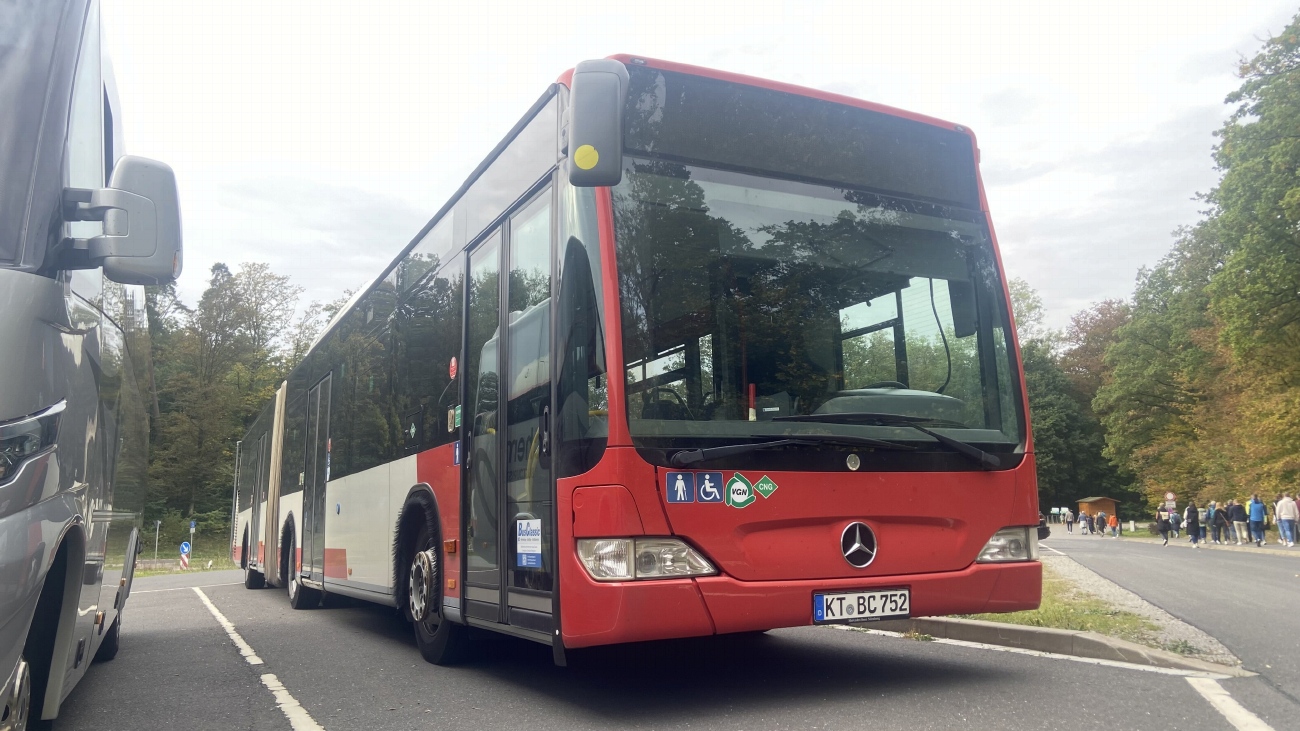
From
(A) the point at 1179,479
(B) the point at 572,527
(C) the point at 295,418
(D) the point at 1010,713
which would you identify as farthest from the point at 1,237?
(A) the point at 1179,479

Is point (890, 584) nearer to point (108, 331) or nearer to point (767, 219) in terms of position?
point (767, 219)

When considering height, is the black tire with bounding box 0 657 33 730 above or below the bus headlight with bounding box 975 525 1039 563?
below

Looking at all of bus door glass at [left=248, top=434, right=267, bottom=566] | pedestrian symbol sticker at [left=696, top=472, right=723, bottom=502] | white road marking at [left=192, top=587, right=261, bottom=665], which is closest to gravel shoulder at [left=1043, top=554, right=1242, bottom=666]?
pedestrian symbol sticker at [left=696, top=472, right=723, bottom=502]

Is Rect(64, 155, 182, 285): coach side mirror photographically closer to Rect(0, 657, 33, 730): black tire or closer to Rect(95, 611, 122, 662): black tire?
Rect(0, 657, 33, 730): black tire

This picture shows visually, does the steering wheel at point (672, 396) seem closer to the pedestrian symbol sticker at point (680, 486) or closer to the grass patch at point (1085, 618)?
the pedestrian symbol sticker at point (680, 486)

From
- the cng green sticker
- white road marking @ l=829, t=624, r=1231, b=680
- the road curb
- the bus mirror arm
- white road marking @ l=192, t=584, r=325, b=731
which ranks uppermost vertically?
the bus mirror arm

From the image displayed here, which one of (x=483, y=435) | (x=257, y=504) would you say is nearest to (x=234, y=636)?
(x=483, y=435)

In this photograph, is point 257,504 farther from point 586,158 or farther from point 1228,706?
point 1228,706

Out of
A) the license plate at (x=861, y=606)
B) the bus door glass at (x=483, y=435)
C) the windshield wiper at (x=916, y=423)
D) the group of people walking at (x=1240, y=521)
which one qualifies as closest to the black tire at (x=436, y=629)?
the bus door glass at (x=483, y=435)

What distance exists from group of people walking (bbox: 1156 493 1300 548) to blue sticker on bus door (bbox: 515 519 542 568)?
3126cm

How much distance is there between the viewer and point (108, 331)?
4.98 m

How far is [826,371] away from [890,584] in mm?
1130

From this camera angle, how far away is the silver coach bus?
10.5ft

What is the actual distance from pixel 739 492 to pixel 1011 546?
1.76m
